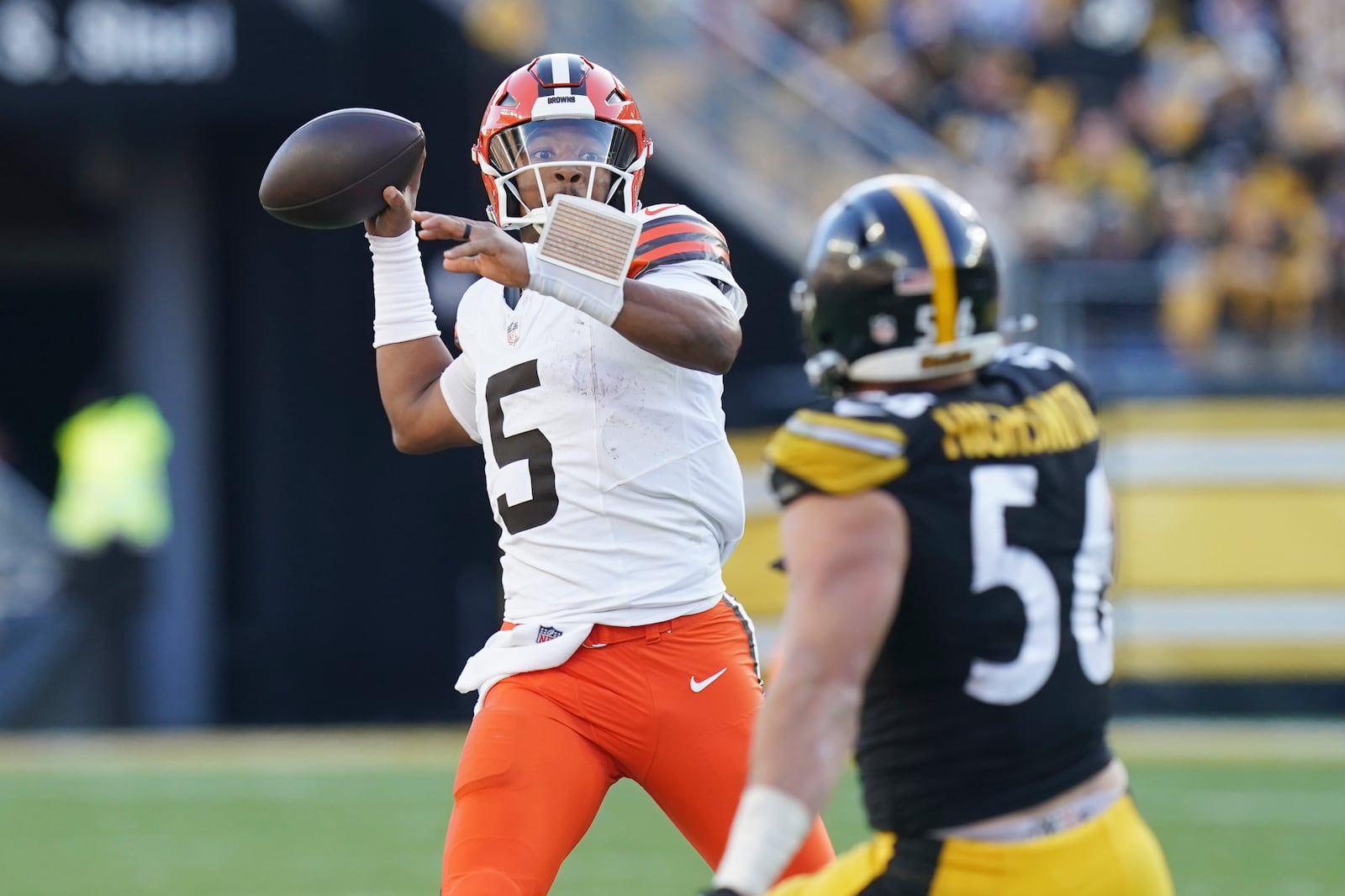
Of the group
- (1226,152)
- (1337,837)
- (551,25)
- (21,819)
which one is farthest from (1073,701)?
(1226,152)

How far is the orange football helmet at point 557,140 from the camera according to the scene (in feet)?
12.3

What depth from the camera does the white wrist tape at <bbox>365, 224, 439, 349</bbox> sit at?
4012 millimetres

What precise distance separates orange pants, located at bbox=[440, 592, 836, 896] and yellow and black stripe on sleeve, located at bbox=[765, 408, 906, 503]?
3.76 feet

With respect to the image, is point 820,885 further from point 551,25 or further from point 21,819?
point 551,25

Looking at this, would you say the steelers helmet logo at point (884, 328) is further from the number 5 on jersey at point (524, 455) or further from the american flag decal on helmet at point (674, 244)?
the number 5 on jersey at point (524, 455)

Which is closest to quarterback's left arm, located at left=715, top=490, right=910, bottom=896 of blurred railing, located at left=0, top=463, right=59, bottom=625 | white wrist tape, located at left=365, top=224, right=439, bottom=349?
white wrist tape, located at left=365, top=224, right=439, bottom=349

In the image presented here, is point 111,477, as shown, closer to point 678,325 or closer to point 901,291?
point 678,325

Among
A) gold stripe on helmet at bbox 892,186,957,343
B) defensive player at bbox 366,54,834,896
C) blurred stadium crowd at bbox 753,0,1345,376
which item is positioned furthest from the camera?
blurred stadium crowd at bbox 753,0,1345,376

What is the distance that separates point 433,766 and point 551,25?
4.33 meters

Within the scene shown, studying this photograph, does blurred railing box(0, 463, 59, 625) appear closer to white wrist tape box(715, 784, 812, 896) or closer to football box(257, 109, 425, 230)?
football box(257, 109, 425, 230)

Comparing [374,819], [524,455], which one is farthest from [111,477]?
[524,455]

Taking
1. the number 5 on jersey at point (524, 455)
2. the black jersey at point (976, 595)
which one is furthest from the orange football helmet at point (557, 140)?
the black jersey at point (976, 595)

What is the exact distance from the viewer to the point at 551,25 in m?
11.6

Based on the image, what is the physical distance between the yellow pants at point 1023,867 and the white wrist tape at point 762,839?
0.65ft
